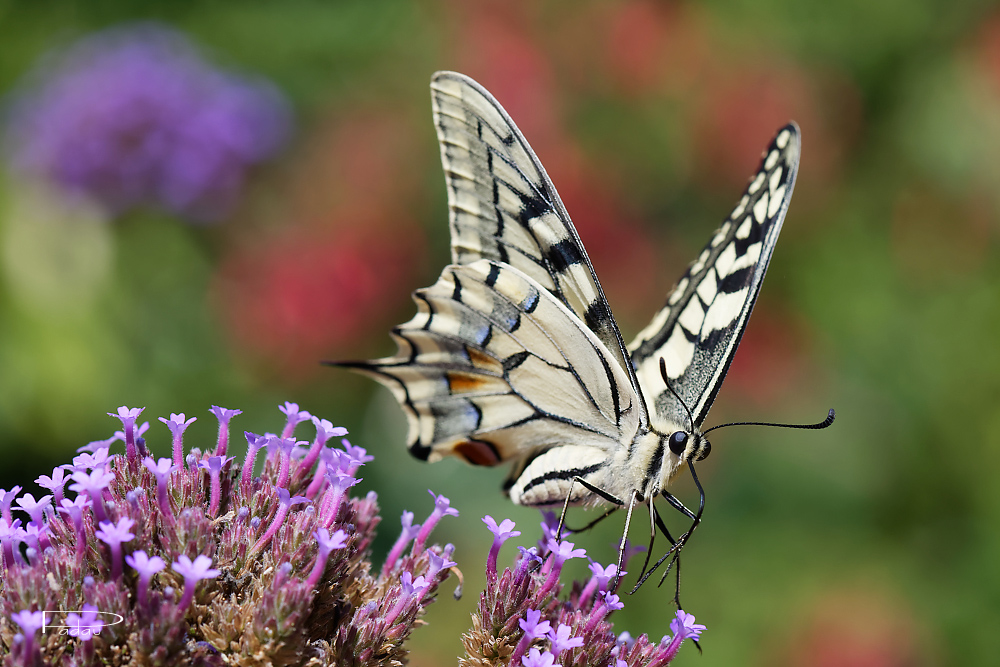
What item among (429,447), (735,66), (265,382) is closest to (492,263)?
(429,447)

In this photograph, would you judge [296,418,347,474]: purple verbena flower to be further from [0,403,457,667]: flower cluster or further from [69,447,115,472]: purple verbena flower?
[69,447,115,472]: purple verbena flower

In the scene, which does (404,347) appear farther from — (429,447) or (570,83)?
(570,83)

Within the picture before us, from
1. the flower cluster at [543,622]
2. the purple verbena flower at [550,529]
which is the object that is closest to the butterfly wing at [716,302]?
the purple verbena flower at [550,529]

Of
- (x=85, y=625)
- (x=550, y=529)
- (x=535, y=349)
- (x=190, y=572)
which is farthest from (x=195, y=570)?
(x=535, y=349)

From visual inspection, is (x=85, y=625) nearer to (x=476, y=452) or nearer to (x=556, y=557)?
(x=556, y=557)

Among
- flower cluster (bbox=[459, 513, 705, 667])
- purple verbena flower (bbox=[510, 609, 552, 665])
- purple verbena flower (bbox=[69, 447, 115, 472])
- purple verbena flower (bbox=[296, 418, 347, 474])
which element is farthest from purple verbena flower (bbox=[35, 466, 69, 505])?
purple verbena flower (bbox=[510, 609, 552, 665])
